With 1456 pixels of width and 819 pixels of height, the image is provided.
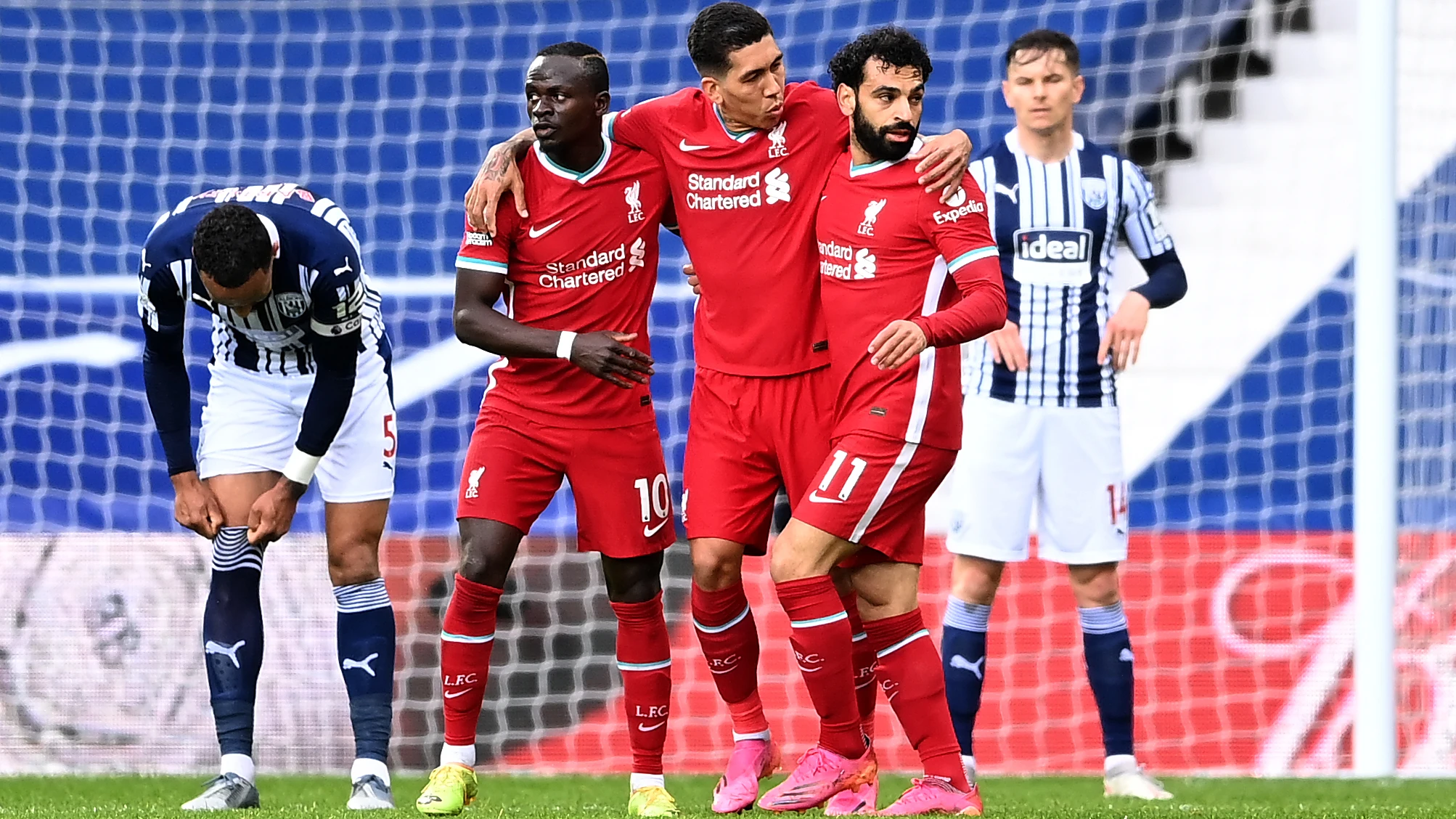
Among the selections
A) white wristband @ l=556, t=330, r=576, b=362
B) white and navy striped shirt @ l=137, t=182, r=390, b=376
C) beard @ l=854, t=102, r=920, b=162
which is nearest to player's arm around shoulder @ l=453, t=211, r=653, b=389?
white wristband @ l=556, t=330, r=576, b=362

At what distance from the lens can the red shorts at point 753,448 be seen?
406cm

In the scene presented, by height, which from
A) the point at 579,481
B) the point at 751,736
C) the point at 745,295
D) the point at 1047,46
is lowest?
the point at 751,736

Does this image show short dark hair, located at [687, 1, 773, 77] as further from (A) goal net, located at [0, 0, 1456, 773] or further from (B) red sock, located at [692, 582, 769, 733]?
(A) goal net, located at [0, 0, 1456, 773]

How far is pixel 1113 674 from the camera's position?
194 inches

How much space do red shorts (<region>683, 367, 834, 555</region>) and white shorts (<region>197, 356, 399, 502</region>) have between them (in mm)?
1045

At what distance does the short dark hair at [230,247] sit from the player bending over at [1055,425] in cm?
212

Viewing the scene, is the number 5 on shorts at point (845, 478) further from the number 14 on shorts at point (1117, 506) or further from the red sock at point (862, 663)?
the number 14 on shorts at point (1117, 506)

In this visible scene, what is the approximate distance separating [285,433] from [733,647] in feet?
4.54

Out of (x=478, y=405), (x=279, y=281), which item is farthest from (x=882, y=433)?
(x=478, y=405)

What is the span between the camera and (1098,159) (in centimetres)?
504

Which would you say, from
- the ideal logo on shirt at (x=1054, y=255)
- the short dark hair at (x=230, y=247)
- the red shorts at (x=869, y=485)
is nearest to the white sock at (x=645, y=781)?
the red shorts at (x=869, y=485)

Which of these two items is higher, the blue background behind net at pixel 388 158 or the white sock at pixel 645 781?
the blue background behind net at pixel 388 158

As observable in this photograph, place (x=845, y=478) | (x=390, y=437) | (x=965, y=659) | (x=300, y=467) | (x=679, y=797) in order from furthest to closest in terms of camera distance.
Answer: (x=679, y=797), (x=965, y=659), (x=390, y=437), (x=300, y=467), (x=845, y=478)

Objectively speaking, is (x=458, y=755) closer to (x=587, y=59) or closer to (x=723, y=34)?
(x=587, y=59)
